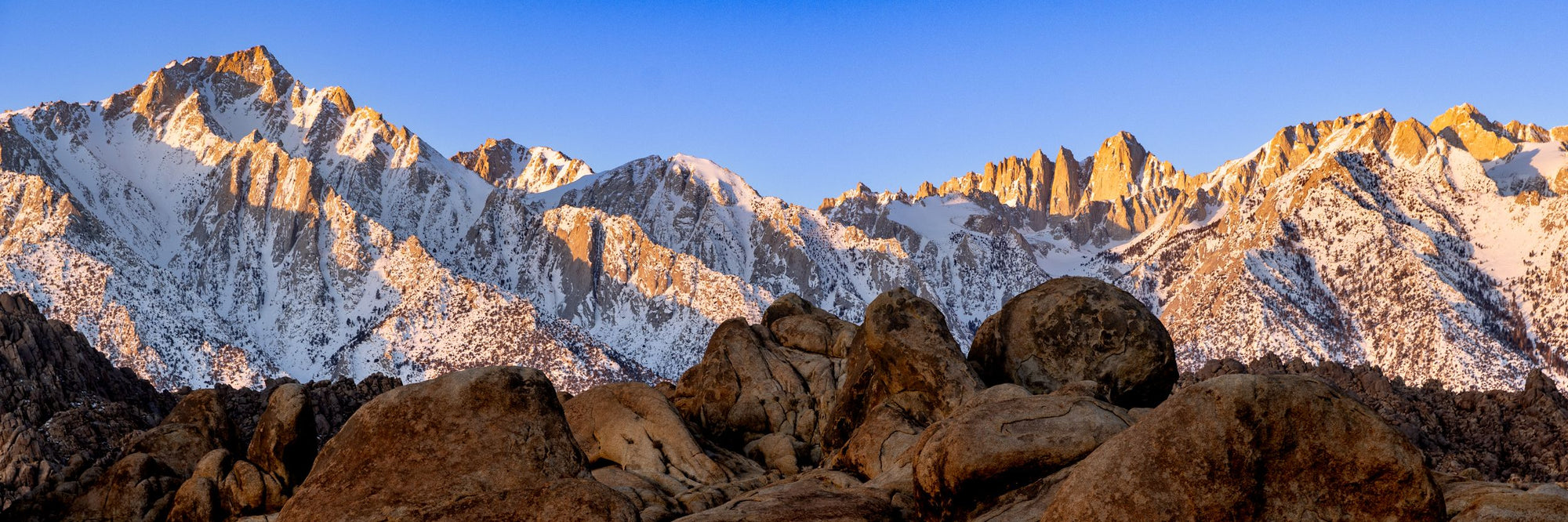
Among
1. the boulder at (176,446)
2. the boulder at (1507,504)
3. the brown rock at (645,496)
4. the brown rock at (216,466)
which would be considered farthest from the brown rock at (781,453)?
the boulder at (1507,504)

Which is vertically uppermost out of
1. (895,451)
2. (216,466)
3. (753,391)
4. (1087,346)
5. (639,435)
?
(753,391)

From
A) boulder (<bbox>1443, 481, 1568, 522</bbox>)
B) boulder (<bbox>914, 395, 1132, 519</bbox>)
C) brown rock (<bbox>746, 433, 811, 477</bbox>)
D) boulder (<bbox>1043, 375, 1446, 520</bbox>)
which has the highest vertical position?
brown rock (<bbox>746, 433, 811, 477</bbox>)

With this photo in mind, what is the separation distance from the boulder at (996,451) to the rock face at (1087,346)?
1578 cm

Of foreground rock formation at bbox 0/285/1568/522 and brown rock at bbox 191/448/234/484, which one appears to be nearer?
foreground rock formation at bbox 0/285/1568/522

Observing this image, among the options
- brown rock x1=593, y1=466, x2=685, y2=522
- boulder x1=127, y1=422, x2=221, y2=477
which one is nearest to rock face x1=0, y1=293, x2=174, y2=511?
boulder x1=127, y1=422, x2=221, y2=477

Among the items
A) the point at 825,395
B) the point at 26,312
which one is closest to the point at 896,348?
the point at 825,395

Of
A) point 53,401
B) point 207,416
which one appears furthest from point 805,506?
point 53,401

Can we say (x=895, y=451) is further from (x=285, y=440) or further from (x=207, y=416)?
(x=207, y=416)

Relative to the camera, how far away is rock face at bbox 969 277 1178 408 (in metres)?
36.6

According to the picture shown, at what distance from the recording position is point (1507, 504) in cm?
1552

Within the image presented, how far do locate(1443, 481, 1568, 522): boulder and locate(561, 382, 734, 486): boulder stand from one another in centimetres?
2032

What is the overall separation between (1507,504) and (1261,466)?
128 inches

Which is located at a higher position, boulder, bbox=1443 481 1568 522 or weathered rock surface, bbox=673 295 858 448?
weathered rock surface, bbox=673 295 858 448

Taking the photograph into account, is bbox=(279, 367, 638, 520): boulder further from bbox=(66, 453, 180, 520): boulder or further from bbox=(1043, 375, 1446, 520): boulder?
bbox=(66, 453, 180, 520): boulder
